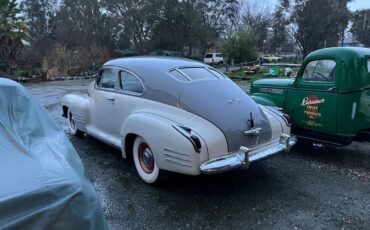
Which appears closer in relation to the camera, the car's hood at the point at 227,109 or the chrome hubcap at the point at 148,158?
the car's hood at the point at 227,109

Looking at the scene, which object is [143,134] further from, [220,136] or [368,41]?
[368,41]

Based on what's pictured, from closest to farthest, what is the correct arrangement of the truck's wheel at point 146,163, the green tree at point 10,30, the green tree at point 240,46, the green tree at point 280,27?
the truck's wheel at point 146,163 → the green tree at point 10,30 → the green tree at point 240,46 → the green tree at point 280,27

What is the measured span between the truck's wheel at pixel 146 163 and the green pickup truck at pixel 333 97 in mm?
2820

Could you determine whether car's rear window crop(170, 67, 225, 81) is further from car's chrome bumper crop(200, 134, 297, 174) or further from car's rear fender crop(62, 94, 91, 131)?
car's rear fender crop(62, 94, 91, 131)

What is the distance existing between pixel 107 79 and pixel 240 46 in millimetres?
23237

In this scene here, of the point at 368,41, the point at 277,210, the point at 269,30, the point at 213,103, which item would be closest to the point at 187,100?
the point at 213,103

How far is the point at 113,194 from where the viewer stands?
4.20m

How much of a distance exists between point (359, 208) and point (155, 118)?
2.58 m

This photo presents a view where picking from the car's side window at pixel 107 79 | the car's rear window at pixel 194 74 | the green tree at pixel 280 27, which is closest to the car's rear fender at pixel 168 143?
the car's rear window at pixel 194 74

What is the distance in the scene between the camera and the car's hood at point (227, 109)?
3984mm

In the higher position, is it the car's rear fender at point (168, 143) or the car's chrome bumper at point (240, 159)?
the car's rear fender at point (168, 143)

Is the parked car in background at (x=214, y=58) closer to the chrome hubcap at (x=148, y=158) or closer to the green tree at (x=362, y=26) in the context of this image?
the green tree at (x=362, y=26)

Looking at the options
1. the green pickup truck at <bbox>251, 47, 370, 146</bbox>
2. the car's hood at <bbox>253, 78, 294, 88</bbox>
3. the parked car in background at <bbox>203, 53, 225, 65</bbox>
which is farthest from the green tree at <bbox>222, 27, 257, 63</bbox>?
the green pickup truck at <bbox>251, 47, 370, 146</bbox>

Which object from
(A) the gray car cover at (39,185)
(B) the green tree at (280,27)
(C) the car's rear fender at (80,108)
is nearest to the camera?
(A) the gray car cover at (39,185)
